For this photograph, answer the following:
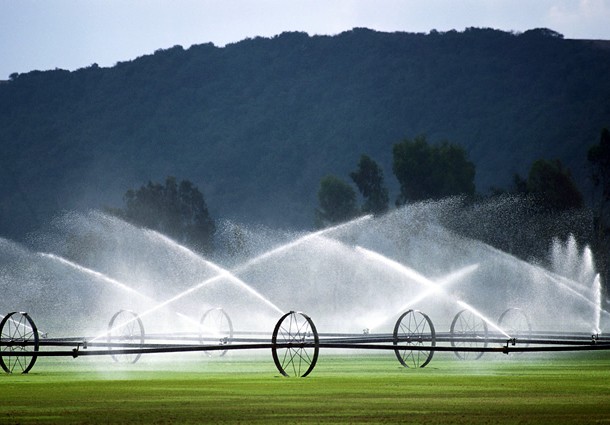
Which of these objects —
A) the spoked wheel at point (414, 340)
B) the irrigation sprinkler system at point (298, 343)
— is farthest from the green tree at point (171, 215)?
the spoked wheel at point (414, 340)

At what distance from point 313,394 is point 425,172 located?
4043 inches

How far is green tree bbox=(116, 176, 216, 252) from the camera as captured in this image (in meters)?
154

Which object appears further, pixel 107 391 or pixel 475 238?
pixel 475 238

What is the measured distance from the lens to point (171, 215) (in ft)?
512

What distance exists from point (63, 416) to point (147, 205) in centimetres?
13445

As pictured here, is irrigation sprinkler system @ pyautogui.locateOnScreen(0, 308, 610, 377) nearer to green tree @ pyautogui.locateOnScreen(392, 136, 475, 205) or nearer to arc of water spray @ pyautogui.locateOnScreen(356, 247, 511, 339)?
arc of water spray @ pyautogui.locateOnScreen(356, 247, 511, 339)

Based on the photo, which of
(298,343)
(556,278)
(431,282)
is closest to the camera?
(298,343)

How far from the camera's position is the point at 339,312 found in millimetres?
140750

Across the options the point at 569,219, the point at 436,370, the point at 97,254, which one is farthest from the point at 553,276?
the point at 436,370

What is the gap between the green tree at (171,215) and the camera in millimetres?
153750

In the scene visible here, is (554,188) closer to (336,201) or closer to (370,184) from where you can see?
(370,184)

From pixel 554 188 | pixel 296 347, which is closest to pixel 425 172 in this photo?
pixel 554 188

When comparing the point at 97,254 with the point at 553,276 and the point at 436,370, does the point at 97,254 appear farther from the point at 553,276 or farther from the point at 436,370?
the point at 436,370

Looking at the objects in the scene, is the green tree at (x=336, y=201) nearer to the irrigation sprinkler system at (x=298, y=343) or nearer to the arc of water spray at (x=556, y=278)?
the arc of water spray at (x=556, y=278)
